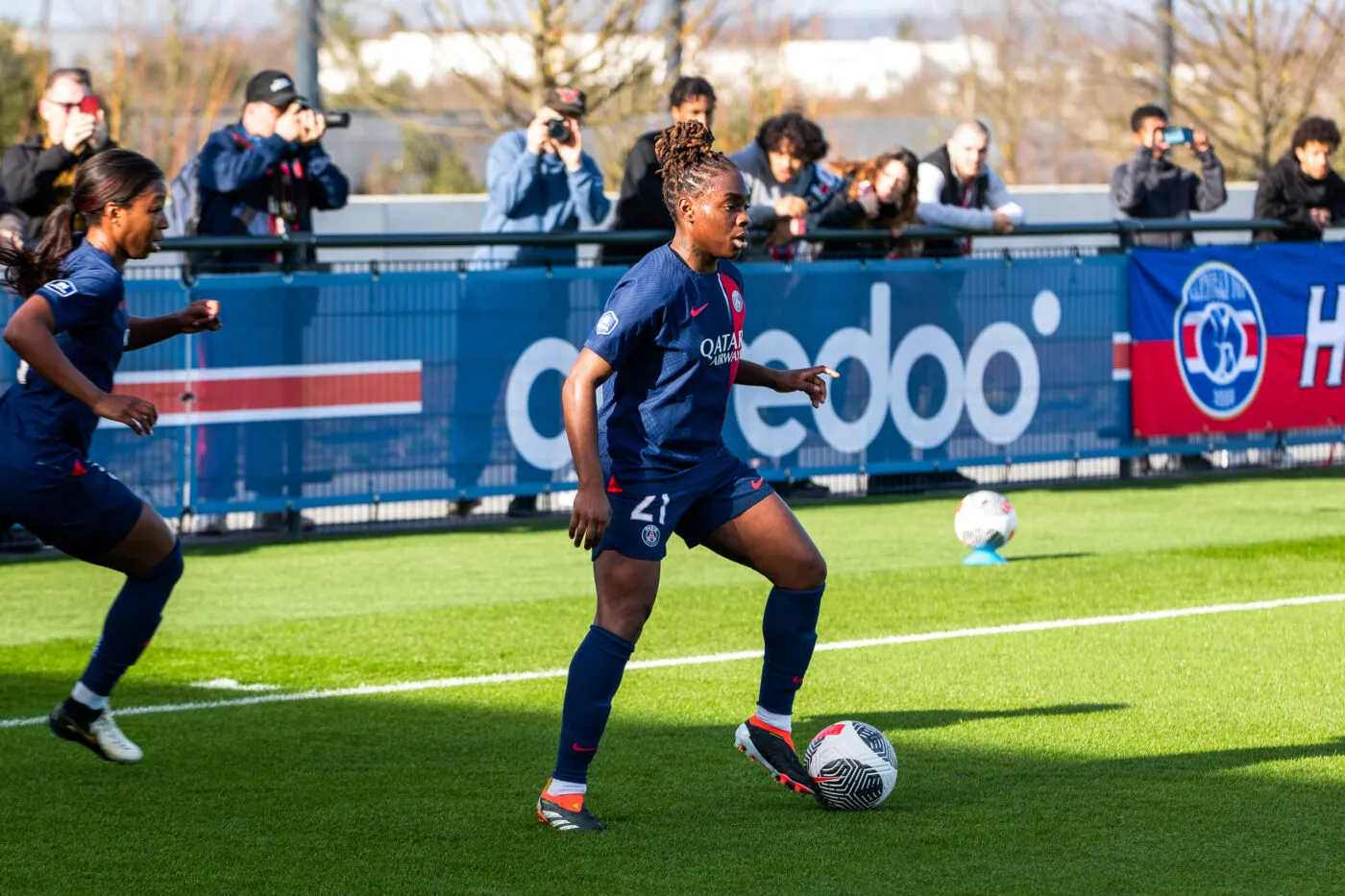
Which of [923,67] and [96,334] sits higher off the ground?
[923,67]

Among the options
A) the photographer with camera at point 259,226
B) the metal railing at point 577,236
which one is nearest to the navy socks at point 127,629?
the metal railing at point 577,236

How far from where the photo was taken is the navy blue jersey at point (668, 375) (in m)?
5.61

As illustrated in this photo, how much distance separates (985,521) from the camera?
10.6 metres

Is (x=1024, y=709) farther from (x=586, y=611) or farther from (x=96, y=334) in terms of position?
(x=96, y=334)

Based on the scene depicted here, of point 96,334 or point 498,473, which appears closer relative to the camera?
point 96,334

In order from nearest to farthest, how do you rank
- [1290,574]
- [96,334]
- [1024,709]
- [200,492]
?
[96,334] < [1024,709] < [1290,574] < [200,492]

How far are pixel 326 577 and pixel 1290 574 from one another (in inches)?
195

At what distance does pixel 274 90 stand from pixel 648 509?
6.55 meters

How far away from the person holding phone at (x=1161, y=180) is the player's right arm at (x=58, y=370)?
9903mm

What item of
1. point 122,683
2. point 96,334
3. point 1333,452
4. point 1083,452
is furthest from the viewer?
point 1333,452

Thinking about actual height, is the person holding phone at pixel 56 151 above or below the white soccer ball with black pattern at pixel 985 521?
above

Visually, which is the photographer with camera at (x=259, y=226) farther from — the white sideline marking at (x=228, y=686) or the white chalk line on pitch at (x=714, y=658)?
the white chalk line on pitch at (x=714, y=658)

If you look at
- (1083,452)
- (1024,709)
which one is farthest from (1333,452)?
(1024,709)

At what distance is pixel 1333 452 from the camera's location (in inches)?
604
